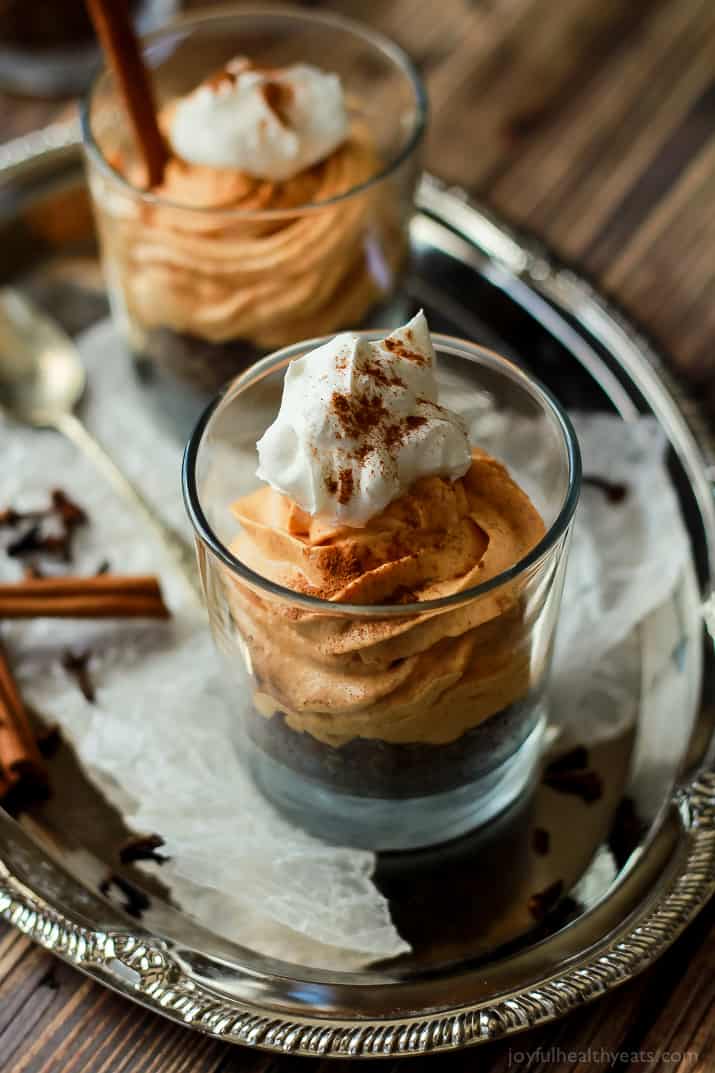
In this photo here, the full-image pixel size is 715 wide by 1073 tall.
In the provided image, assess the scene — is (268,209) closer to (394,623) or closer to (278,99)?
(278,99)

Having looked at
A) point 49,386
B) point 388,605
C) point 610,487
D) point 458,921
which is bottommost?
point 49,386

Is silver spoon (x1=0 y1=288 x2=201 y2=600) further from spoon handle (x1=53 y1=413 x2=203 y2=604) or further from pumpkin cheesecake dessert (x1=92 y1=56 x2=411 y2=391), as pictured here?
pumpkin cheesecake dessert (x1=92 y1=56 x2=411 y2=391)

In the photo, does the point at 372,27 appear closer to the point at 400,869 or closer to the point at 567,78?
the point at 567,78

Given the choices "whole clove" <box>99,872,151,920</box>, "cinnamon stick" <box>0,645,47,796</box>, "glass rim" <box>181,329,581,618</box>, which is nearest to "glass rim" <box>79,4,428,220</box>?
"glass rim" <box>181,329,581,618</box>

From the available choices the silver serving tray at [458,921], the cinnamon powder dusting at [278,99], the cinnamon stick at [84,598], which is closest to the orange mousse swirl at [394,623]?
the silver serving tray at [458,921]

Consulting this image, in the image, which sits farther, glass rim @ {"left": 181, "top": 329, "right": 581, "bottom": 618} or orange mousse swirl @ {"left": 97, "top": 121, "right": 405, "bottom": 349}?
orange mousse swirl @ {"left": 97, "top": 121, "right": 405, "bottom": 349}

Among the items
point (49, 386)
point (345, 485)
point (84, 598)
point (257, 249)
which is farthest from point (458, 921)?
point (49, 386)

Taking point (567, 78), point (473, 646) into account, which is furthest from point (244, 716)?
point (567, 78)

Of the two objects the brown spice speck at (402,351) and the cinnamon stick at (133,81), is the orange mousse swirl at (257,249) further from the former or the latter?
the brown spice speck at (402,351)
